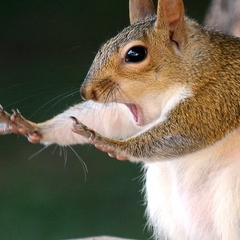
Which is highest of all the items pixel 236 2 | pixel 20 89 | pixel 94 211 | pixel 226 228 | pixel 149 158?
pixel 20 89

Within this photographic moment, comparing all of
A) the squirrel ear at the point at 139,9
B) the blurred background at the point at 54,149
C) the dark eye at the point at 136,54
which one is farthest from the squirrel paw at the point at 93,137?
the blurred background at the point at 54,149

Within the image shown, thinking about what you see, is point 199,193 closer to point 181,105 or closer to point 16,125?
point 181,105

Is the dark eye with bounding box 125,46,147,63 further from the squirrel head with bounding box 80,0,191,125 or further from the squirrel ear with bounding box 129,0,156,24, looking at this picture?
the squirrel ear with bounding box 129,0,156,24

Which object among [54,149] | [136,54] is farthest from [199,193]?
[54,149]

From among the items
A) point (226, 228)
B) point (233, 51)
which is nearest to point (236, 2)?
point (233, 51)

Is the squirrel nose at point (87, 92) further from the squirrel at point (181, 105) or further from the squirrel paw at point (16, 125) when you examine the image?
the squirrel paw at point (16, 125)

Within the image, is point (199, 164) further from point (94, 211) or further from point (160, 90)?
point (94, 211)

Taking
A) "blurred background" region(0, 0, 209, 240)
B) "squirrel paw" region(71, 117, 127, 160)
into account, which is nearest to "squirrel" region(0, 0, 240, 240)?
"squirrel paw" region(71, 117, 127, 160)
